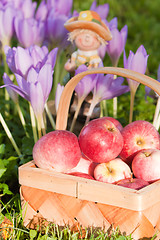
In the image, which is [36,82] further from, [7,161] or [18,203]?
[18,203]

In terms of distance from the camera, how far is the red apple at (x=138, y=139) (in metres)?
1.62

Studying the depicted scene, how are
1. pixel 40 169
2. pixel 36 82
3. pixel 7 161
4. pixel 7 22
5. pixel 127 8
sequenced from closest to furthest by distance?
pixel 40 169
pixel 36 82
pixel 7 161
pixel 7 22
pixel 127 8

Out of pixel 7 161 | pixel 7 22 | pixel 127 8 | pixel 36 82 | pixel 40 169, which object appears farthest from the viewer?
pixel 127 8

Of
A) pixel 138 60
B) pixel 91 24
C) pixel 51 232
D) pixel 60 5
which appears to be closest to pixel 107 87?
pixel 138 60

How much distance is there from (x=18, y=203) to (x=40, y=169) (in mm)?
301

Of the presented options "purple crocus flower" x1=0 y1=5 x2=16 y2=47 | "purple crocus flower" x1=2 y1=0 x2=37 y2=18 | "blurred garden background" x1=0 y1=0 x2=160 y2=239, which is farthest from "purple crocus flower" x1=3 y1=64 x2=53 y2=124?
"purple crocus flower" x1=2 y1=0 x2=37 y2=18

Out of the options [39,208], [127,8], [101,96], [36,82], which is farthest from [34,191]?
[127,8]

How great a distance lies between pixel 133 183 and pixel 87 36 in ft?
→ 2.60

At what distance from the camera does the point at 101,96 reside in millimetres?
1829

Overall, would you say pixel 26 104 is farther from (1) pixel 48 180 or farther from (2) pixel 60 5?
(1) pixel 48 180

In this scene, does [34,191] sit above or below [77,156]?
below

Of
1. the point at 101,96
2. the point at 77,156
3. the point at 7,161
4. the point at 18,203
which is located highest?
the point at 101,96

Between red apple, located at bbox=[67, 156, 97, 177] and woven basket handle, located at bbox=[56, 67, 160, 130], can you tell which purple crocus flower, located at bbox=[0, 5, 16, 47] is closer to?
woven basket handle, located at bbox=[56, 67, 160, 130]

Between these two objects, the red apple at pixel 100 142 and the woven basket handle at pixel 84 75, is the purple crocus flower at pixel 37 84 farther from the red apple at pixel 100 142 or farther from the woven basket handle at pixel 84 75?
the red apple at pixel 100 142
